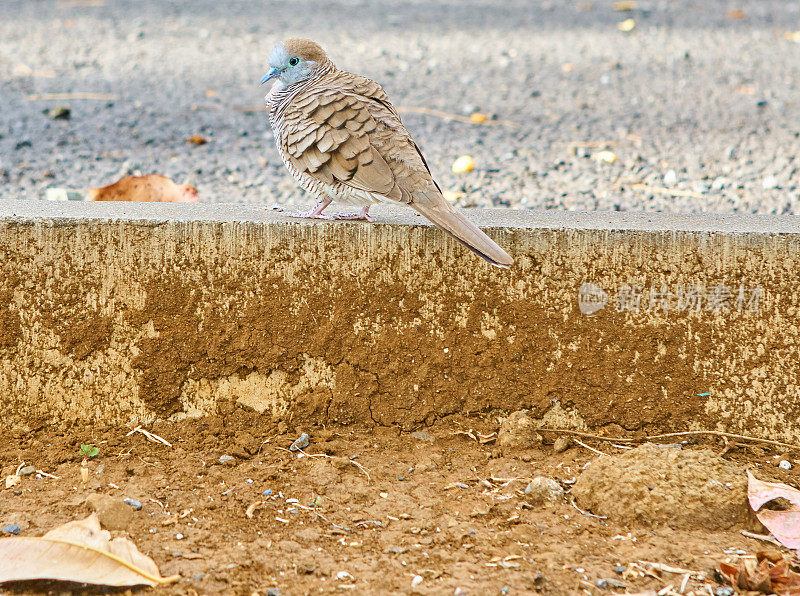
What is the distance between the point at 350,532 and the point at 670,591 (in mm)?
729

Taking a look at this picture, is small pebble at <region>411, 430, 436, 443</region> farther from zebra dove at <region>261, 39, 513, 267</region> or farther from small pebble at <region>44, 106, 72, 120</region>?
small pebble at <region>44, 106, 72, 120</region>

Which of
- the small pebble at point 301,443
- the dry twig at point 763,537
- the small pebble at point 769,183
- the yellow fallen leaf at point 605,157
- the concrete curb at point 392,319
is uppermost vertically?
the yellow fallen leaf at point 605,157

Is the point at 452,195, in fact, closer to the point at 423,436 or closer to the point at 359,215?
the point at 359,215

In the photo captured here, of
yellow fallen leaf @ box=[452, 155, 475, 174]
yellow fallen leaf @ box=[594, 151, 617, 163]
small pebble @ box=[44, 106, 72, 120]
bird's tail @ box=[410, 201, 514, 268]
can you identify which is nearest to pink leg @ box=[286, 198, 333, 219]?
bird's tail @ box=[410, 201, 514, 268]

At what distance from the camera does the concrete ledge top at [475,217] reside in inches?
91.7

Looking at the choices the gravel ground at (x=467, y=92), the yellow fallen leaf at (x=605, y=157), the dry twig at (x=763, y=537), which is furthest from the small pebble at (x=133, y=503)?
the yellow fallen leaf at (x=605, y=157)

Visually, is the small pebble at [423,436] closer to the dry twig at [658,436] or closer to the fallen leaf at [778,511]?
the dry twig at [658,436]

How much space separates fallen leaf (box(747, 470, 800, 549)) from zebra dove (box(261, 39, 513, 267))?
85 centimetres

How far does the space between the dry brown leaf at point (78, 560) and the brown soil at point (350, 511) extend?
35mm

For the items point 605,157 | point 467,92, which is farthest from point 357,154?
point 467,92

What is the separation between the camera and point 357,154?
2.36 m

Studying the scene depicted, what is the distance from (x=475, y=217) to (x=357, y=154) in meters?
0.41

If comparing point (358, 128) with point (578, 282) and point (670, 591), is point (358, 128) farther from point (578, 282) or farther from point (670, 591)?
point (670, 591)

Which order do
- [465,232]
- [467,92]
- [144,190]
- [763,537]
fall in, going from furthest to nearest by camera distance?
1. [467,92]
2. [144,190]
3. [465,232]
4. [763,537]
